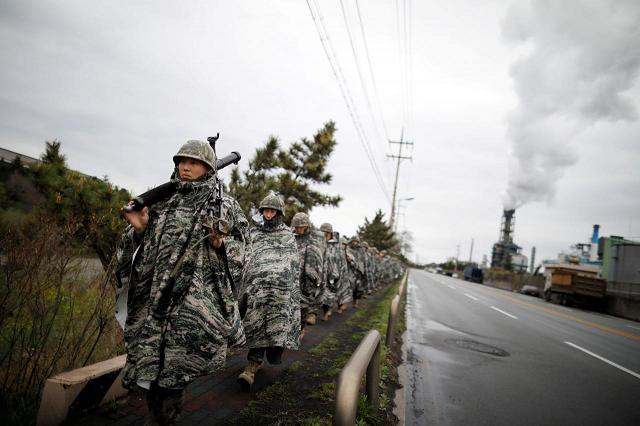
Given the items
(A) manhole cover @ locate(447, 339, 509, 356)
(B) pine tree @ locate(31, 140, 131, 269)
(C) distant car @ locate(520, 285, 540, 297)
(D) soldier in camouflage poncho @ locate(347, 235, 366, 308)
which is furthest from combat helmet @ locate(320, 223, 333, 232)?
(C) distant car @ locate(520, 285, 540, 297)

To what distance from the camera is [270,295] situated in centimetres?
457

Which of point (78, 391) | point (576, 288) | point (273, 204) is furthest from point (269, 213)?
point (576, 288)

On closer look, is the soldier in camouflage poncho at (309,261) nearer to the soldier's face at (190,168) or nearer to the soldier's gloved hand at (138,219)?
the soldier's face at (190,168)

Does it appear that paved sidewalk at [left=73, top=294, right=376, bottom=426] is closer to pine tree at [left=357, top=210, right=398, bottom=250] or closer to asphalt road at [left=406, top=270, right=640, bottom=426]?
asphalt road at [left=406, top=270, right=640, bottom=426]

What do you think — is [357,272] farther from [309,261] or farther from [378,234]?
[378,234]

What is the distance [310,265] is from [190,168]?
4.66 meters

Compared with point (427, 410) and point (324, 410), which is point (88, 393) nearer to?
point (324, 410)

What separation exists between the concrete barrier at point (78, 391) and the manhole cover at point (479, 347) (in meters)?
6.71

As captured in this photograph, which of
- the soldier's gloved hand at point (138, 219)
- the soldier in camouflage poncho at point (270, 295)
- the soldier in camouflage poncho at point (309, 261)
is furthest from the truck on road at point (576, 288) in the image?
the soldier's gloved hand at point (138, 219)

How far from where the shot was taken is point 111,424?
298 cm

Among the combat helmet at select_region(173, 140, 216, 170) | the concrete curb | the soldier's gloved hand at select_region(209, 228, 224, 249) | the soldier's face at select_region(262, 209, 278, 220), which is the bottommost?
the concrete curb

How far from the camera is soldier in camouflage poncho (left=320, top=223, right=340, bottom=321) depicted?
8.60 m

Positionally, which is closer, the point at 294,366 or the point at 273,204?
the point at 294,366

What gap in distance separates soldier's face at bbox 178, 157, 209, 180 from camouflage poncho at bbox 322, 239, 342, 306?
565 cm
